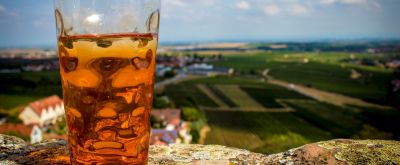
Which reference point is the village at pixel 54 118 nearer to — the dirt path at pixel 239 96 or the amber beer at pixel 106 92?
the dirt path at pixel 239 96

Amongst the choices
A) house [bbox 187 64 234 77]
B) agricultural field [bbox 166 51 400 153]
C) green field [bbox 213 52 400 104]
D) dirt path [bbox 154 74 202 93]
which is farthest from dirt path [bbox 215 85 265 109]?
house [bbox 187 64 234 77]

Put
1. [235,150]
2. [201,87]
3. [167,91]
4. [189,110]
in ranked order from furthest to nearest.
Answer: [201,87]
[167,91]
[189,110]
[235,150]

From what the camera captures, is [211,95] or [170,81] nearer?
[211,95]

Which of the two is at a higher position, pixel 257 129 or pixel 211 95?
pixel 257 129

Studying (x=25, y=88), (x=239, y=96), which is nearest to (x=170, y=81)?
(x=239, y=96)

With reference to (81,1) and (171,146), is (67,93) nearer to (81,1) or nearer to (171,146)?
(81,1)

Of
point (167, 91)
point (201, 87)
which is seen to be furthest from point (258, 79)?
point (167, 91)

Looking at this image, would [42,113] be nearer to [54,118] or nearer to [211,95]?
[54,118]
